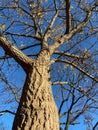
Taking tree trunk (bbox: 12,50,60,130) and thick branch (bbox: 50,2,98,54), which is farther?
thick branch (bbox: 50,2,98,54)

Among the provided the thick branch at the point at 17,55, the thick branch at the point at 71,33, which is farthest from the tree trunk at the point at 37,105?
the thick branch at the point at 71,33

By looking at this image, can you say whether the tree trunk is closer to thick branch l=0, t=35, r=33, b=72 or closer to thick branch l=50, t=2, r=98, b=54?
thick branch l=0, t=35, r=33, b=72

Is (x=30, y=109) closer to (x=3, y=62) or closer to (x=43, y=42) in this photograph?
(x=43, y=42)

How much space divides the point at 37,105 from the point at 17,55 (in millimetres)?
1273

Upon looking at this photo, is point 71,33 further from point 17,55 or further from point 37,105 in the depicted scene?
point 37,105

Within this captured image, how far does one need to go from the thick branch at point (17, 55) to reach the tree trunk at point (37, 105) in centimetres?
14

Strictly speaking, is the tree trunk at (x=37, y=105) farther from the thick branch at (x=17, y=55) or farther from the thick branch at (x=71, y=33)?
→ the thick branch at (x=71, y=33)

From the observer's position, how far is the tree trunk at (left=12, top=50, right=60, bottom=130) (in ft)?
12.4

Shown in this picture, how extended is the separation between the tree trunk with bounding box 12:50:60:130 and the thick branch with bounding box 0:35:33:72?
0.45 ft

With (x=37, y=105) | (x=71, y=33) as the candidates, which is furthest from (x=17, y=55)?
(x=71, y=33)

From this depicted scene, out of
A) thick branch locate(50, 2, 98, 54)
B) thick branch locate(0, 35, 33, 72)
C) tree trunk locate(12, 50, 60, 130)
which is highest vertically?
thick branch locate(50, 2, 98, 54)

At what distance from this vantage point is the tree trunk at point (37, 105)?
12.4 ft

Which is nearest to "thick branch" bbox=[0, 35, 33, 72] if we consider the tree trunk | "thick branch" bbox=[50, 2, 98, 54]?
the tree trunk

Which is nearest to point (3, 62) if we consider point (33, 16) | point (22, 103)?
point (33, 16)
